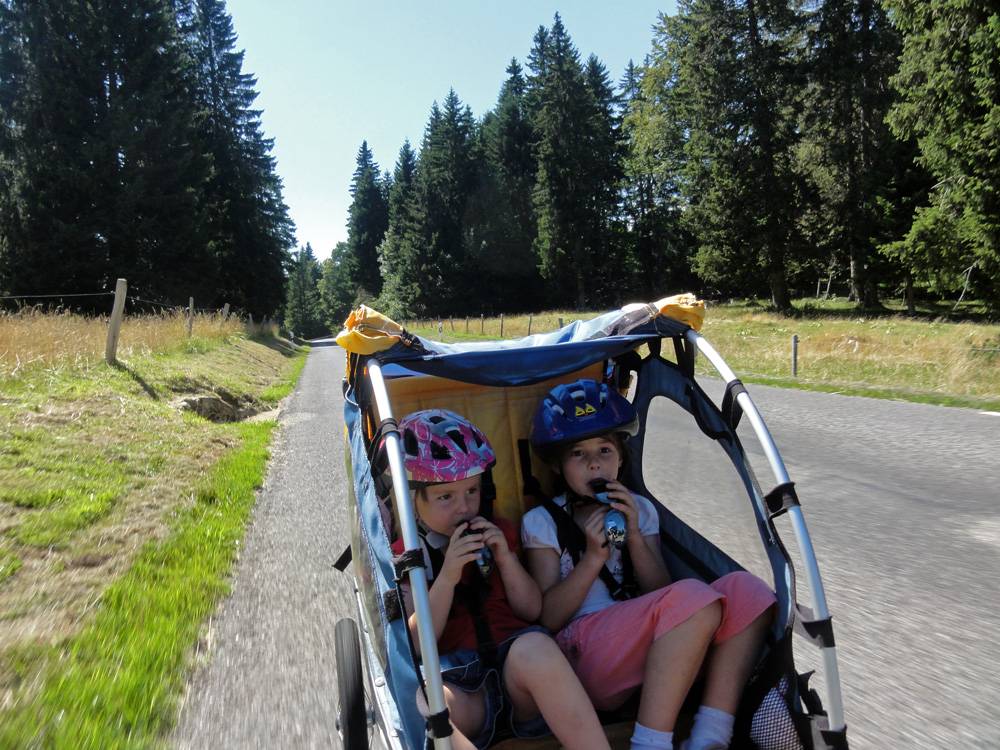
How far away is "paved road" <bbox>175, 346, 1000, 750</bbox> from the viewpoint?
2.67 metres

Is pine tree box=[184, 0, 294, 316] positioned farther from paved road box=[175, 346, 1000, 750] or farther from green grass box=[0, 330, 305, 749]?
paved road box=[175, 346, 1000, 750]

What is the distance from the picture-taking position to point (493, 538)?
2352mm

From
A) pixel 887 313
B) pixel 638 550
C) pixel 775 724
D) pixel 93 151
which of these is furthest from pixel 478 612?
pixel 887 313

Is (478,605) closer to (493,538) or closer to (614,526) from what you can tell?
(493,538)

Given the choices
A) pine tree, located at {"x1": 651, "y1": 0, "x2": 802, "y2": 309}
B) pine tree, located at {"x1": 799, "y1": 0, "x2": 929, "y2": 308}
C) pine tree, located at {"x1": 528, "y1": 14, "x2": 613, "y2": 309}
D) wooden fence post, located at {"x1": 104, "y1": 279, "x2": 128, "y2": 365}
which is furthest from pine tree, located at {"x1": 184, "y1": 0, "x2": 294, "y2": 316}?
pine tree, located at {"x1": 799, "y1": 0, "x2": 929, "y2": 308}

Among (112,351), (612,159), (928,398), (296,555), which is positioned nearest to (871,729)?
(296,555)

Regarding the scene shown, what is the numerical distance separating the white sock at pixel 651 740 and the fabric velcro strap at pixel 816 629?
50 centimetres

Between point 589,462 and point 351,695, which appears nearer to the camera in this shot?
point 351,695

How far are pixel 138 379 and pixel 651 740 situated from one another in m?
10.2

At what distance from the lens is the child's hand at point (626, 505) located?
2602mm

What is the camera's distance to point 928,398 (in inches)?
439

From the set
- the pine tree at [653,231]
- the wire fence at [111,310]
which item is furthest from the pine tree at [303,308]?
the wire fence at [111,310]

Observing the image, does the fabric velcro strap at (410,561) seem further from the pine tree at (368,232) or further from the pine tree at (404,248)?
the pine tree at (368,232)

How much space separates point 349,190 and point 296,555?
8547 centimetres
